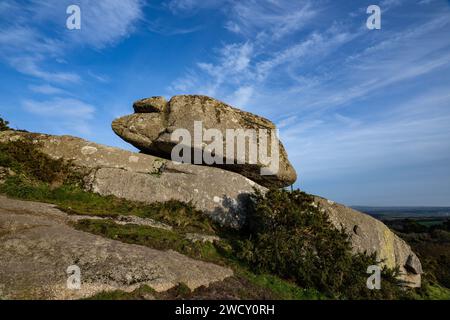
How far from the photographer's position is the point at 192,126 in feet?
61.5

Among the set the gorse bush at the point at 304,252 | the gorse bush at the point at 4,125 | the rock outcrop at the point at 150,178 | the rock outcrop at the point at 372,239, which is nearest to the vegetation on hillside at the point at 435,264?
the rock outcrop at the point at 372,239

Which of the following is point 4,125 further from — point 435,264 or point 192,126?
point 435,264

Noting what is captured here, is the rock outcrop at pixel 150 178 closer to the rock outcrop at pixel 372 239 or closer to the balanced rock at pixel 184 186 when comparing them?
the balanced rock at pixel 184 186

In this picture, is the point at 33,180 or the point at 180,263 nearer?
the point at 180,263

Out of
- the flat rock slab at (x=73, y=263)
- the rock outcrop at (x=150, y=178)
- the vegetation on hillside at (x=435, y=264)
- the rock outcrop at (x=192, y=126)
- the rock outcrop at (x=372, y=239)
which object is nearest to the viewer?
the flat rock slab at (x=73, y=263)

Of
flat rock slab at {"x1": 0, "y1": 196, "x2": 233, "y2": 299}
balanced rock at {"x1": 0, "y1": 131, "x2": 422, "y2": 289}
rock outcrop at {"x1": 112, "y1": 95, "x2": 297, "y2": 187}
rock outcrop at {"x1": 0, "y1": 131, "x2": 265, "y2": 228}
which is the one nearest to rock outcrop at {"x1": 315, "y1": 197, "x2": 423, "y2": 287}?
balanced rock at {"x1": 0, "y1": 131, "x2": 422, "y2": 289}

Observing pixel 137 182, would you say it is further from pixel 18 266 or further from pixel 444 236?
pixel 444 236

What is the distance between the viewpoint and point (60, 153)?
723 inches

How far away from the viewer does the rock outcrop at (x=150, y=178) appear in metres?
16.6

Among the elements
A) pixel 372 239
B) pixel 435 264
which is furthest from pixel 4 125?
pixel 435 264

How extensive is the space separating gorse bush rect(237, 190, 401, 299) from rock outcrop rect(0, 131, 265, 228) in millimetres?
1754

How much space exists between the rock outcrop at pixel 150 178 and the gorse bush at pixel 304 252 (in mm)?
1754
